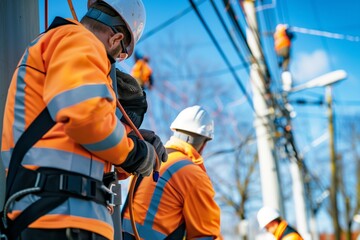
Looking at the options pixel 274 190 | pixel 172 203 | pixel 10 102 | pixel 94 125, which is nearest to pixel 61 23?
pixel 10 102

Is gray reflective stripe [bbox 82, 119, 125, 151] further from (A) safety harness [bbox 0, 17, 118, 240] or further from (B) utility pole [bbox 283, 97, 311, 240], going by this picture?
(B) utility pole [bbox 283, 97, 311, 240]

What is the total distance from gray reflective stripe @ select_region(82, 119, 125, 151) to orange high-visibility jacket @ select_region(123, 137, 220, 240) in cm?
174

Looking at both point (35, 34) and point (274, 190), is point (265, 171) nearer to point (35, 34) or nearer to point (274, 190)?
point (274, 190)

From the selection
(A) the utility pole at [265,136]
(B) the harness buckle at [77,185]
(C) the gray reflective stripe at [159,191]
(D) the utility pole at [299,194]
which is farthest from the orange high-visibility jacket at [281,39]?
(B) the harness buckle at [77,185]

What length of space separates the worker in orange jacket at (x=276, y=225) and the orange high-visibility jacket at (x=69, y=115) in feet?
16.3

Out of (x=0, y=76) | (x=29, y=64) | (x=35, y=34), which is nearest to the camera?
(x=29, y=64)

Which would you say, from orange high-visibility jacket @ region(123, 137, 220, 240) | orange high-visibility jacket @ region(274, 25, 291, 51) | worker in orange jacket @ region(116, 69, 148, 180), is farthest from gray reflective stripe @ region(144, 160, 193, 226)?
orange high-visibility jacket @ region(274, 25, 291, 51)

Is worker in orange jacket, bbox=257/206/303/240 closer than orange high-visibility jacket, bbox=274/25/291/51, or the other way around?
worker in orange jacket, bbox=257/206/303/240

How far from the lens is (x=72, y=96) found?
1894 millimetres

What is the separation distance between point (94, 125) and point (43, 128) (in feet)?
0.69

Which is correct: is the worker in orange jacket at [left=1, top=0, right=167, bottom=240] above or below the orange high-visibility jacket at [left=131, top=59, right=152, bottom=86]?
below

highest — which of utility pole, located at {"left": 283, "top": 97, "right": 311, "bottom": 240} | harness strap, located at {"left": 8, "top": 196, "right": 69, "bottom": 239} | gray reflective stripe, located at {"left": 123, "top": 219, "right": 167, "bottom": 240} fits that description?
harness strap, located at {"left": 8, "top": 196, "right": 69, "bottom": 239}

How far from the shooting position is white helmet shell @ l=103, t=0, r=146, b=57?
8.29 feet

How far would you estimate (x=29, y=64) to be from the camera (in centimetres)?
211
